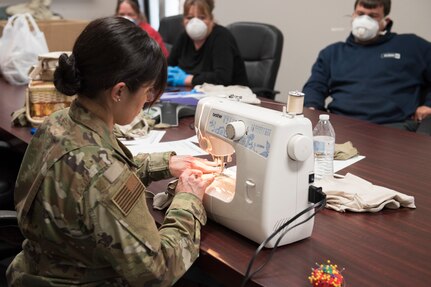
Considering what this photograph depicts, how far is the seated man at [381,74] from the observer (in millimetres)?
2740

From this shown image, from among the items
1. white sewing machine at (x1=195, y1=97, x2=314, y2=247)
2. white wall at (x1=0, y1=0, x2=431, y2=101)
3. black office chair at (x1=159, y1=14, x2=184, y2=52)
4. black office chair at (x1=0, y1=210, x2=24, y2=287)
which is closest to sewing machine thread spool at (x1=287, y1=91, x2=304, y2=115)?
white sewing machine at (x1=195, y1=97, x2=314, y2=247)

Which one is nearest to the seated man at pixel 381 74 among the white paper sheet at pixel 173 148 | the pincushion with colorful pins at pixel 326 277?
the white paper sheet at pixel 173 148

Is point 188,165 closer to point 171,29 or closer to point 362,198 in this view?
point 362,198

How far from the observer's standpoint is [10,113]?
2148 millimetres

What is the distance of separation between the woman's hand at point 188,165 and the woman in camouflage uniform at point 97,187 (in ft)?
0.81

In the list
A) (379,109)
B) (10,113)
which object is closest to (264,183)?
(10,113)

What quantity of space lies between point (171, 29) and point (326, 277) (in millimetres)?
3311

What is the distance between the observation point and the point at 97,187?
90 cm

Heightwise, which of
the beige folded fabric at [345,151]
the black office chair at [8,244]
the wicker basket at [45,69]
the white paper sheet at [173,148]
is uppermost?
the wicker basket at [45,69]

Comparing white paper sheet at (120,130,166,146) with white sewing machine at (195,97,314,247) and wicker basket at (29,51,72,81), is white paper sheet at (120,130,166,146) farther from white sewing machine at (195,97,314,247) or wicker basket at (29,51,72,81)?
white sewing machine at (195,97,314,247)

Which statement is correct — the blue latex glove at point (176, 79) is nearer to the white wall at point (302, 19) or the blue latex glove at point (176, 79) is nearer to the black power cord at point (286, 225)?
the white wall at point (302, 19)

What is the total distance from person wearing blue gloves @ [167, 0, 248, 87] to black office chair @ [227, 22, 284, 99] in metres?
0.14

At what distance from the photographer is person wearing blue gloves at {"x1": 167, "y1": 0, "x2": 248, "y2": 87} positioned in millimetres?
3045

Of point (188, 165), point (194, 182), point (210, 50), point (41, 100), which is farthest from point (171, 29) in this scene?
Answer: point (194, 182)
